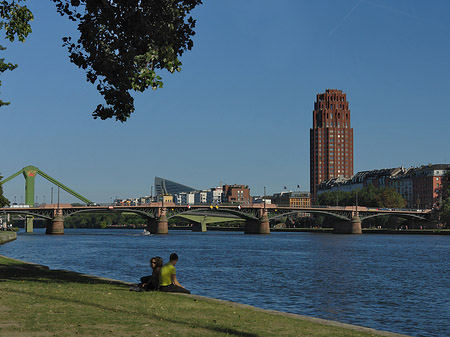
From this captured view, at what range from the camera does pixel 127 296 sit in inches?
706

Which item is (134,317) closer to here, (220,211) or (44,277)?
(44,277)

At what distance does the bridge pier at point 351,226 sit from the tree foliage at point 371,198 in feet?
115

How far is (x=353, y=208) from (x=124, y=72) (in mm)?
134639

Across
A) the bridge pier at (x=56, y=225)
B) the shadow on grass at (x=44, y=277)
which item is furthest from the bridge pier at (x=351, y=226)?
the shadow on grass at (x=44, y=277)

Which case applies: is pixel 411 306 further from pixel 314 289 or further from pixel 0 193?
pixel 0 193

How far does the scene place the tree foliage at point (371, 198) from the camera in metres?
180

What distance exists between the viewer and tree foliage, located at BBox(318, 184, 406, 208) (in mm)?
179712

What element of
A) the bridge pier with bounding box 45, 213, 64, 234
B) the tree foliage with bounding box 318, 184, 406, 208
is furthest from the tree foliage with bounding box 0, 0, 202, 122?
the tree foliage with bounding box 318, 184, 406, 208

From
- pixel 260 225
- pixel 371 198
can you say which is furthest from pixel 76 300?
pixel 371 198

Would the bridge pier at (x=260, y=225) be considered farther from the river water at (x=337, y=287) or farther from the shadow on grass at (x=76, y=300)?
the shadow on grass at (x=76, y=300)

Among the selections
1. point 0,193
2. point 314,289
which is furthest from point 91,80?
point 0,193

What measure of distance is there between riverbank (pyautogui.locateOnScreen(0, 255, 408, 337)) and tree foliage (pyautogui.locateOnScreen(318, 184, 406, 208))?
167m

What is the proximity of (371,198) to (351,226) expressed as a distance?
4166cm

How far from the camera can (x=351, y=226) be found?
5714 inches
